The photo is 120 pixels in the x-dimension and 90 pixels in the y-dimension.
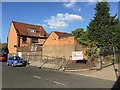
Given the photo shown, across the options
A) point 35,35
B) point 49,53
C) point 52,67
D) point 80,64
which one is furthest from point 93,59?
point 35,35

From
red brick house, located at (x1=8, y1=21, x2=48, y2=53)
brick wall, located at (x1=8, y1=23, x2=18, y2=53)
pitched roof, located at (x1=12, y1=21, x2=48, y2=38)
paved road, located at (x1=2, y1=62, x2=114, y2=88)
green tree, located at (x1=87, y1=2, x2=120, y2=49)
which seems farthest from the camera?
pitched roof, located at (x1=12, y1=21, x2=48, y2=38)

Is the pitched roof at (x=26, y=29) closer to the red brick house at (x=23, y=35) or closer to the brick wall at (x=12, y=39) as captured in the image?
the red brick house at (x=23, y=35)

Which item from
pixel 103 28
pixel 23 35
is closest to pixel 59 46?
pixel 103 28

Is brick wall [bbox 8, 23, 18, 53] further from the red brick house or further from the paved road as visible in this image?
the paved road

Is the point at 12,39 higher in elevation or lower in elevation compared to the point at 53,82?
higher

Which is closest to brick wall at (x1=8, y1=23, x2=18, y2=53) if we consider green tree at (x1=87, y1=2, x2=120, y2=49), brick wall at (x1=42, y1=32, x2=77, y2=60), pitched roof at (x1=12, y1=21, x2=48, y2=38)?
pitched roof at (x1=12, y1=21, x2=48, y2=38)

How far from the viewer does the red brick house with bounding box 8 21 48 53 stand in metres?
58.8

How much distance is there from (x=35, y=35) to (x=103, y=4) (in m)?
28.2

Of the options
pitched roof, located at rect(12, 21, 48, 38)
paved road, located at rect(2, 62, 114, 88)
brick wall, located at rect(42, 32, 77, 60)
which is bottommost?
paved road, located at rect(2, 62, 114, 88)

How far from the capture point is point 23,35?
59562mm

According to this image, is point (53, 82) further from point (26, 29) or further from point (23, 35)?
point (26, 29)

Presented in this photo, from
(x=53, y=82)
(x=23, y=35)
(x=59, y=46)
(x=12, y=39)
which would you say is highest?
(x=23, y=35)

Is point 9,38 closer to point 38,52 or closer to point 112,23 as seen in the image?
point 38,52

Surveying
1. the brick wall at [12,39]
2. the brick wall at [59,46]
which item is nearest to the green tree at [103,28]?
the brick wall at [59,46]
